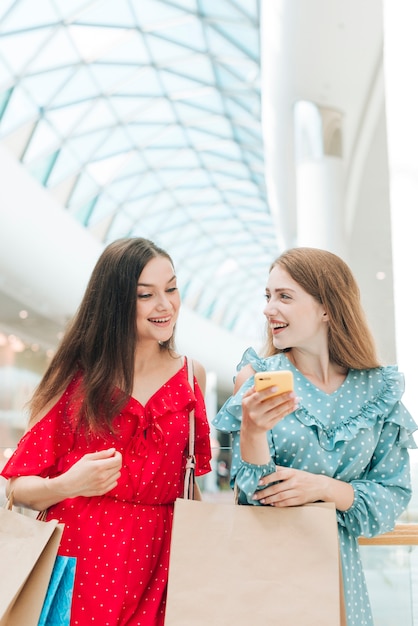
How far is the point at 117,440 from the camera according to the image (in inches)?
92.7

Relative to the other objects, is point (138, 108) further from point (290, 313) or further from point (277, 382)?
point (277, 382)

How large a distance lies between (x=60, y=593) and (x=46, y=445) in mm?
502

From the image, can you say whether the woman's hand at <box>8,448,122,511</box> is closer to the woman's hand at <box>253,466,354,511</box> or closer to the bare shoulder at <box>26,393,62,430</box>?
the bare shoulder at <box>26,393,62,430</box>

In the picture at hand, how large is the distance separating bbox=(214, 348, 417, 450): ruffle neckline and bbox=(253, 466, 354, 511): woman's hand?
134mm

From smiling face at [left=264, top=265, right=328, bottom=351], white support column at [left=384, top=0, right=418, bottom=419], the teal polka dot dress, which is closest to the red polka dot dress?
the teal polka dot dress

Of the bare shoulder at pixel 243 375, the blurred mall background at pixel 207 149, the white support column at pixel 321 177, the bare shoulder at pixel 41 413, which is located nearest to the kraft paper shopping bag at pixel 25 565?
the bare shoulder at pixel 41 413

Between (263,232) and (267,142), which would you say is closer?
(267,142)

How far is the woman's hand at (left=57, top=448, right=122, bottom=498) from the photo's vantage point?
2.06m

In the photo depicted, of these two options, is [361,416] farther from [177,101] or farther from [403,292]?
[177,101]

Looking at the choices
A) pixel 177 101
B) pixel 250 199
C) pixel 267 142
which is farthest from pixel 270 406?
pixel 250 199

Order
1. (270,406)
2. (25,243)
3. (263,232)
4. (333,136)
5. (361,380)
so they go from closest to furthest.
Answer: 1. (270,406)
2. (361,380)
3. (333,136)
4. (25,243)
5. (263,232)

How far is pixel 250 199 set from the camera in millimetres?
26547

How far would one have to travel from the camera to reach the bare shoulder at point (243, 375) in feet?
7.36

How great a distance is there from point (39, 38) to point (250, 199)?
13447mm
